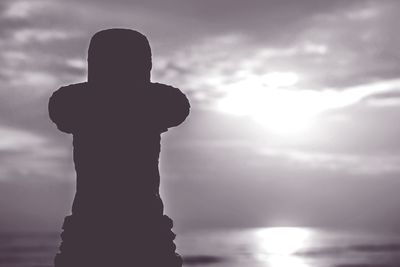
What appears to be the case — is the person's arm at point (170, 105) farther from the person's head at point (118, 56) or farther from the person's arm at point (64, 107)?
the person's arm at point (64, 107)

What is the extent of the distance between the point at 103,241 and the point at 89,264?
0.52m

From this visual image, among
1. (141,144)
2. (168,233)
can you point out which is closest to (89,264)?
(168,233)

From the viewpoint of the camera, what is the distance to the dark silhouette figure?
12.9m

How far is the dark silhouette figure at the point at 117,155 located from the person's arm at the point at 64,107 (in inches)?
0.8

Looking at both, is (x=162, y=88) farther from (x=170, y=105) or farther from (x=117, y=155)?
(x=117, y=155)

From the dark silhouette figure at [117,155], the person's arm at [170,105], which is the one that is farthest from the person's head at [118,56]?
the person's arm at [170,105]

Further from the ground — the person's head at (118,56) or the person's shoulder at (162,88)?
the person's head at (118,56)

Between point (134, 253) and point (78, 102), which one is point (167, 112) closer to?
point (78, 102)

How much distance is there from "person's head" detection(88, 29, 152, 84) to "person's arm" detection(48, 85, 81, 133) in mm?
525

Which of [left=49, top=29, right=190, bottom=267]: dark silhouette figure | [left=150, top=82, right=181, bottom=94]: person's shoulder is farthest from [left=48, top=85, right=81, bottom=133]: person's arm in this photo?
[left=150, top=82, right=181, bottom=94]: person's shoulder

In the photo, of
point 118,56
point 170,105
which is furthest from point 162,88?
point 118,56

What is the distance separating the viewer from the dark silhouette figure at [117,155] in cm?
1285

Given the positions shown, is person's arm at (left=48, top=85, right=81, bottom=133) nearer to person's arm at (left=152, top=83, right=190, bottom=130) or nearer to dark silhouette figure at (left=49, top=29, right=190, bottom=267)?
dark silhouette figure at (left=49, top=29, right=190, bottom=267)

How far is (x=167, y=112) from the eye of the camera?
1343cm
